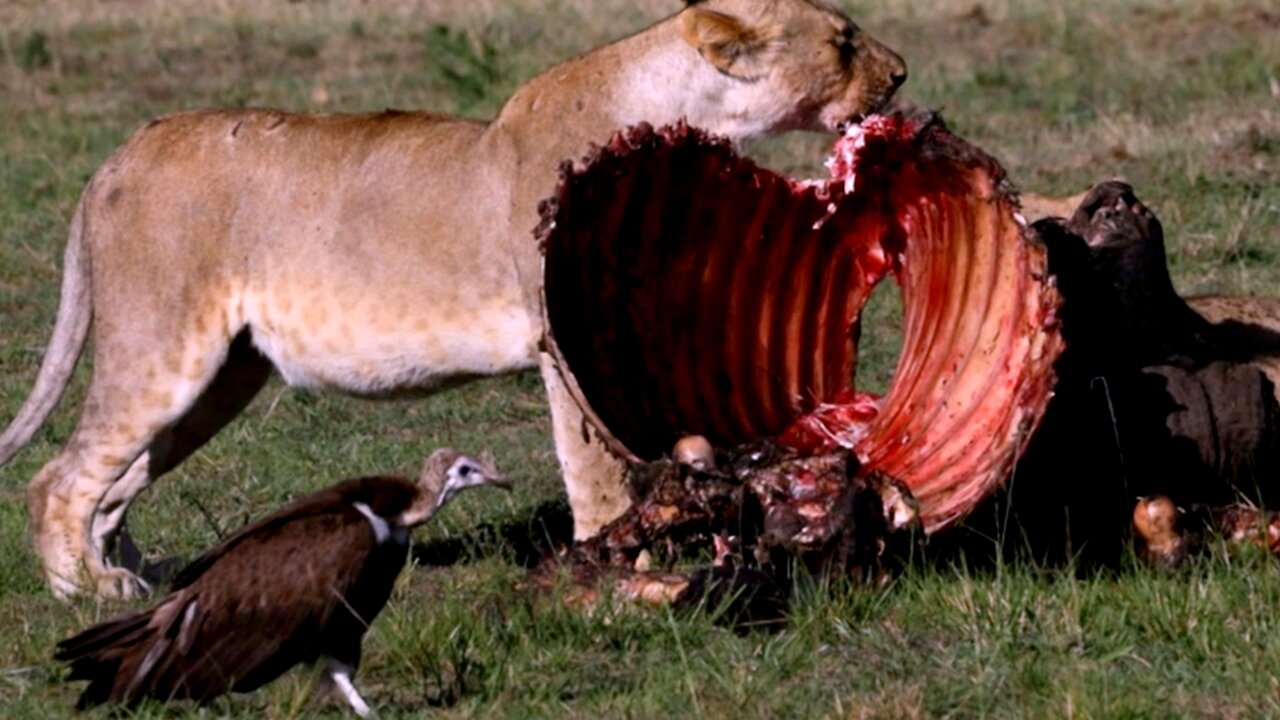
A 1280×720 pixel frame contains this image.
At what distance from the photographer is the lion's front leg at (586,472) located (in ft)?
19.8

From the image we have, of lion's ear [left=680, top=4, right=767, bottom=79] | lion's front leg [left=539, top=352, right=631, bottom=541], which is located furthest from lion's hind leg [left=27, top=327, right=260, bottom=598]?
lion's ear [left=680, top=4, right=767, bottom=79]

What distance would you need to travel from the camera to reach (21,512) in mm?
7031

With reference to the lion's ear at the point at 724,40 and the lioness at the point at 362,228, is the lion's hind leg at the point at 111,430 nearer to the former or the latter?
the lioness at the point at 362,228

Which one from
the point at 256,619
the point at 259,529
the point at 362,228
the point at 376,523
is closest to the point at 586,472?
the point at 362,228

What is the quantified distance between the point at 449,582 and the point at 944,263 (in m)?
1.45

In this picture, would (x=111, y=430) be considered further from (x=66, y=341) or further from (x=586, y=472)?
(x=586, y=472)

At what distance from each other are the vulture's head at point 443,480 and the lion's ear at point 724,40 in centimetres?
176

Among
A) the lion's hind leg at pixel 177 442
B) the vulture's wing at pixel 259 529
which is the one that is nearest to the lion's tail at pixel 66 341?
the lion's hind leg at pixel 177 442

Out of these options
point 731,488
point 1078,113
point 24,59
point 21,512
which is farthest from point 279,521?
point 24,59

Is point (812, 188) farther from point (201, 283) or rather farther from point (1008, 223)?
point (201, 283)

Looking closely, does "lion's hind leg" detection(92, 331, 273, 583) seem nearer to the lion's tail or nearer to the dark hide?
the lion's tail

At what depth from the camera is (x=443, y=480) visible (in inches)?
191

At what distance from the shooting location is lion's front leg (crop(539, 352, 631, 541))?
19.8 ft

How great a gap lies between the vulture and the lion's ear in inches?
83.0
